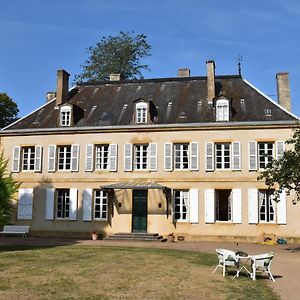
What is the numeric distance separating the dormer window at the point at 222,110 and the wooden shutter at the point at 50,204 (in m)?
9.10

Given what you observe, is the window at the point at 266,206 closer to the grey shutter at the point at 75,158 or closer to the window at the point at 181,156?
the window at the point at 181,156

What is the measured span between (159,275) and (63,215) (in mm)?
13206

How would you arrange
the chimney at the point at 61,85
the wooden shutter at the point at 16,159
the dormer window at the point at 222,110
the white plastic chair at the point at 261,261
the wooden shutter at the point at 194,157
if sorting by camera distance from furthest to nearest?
the chimney at the point at 61,85
the wooden shutter at the point at 16,159
the dormer window at the point at 222,110
the wooden shutter at the point at 194,157
the white plastic chair at the point at 261,261

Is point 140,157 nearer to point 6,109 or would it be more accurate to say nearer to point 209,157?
point 209,157

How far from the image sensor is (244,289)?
880 centimetres

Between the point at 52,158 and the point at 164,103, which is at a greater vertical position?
the point at 164,103

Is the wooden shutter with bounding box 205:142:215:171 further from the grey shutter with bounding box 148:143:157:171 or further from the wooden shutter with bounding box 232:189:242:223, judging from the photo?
the grey shutter with bounding box 148:143:157:171

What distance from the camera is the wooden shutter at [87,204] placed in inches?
864

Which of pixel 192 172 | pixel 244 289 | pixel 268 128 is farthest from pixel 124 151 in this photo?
pixel 244 289

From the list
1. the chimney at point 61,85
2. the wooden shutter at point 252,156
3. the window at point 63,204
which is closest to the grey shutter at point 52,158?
the window at point 63,204

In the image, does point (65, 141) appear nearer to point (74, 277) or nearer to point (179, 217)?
point (179, 217)

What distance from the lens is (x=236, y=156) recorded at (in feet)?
68.8

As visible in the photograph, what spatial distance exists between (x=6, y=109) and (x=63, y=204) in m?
13.9

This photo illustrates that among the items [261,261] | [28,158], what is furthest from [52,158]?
[261,261]
